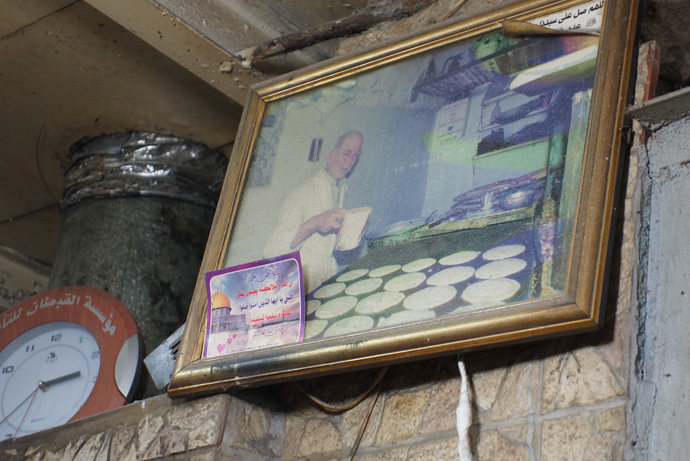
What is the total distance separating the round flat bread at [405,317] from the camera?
1.42 m

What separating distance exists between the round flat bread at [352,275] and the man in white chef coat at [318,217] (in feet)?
0.10

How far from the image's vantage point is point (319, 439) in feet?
5.32

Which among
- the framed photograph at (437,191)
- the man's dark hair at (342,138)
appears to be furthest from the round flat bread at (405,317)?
the man's dark hair at (342,138)

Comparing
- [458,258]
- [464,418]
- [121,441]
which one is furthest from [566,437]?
[121,441]

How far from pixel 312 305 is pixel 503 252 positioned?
0.43m

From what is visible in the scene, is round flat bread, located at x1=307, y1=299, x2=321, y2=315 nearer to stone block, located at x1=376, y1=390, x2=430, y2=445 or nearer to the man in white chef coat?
the man in white chef coat

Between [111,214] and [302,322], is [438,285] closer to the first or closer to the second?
[302,322]

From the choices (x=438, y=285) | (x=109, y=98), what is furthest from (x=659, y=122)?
(x=109, y=98)

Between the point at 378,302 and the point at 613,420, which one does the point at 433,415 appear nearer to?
the point at 378,302

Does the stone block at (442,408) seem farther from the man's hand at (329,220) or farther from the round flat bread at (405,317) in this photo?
the man's hand at (329,220)

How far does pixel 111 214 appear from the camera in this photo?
2.59 meters

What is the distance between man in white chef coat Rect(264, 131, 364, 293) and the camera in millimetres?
1715

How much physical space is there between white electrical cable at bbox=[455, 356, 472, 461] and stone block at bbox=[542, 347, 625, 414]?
0.13m

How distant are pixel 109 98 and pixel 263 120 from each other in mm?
820
